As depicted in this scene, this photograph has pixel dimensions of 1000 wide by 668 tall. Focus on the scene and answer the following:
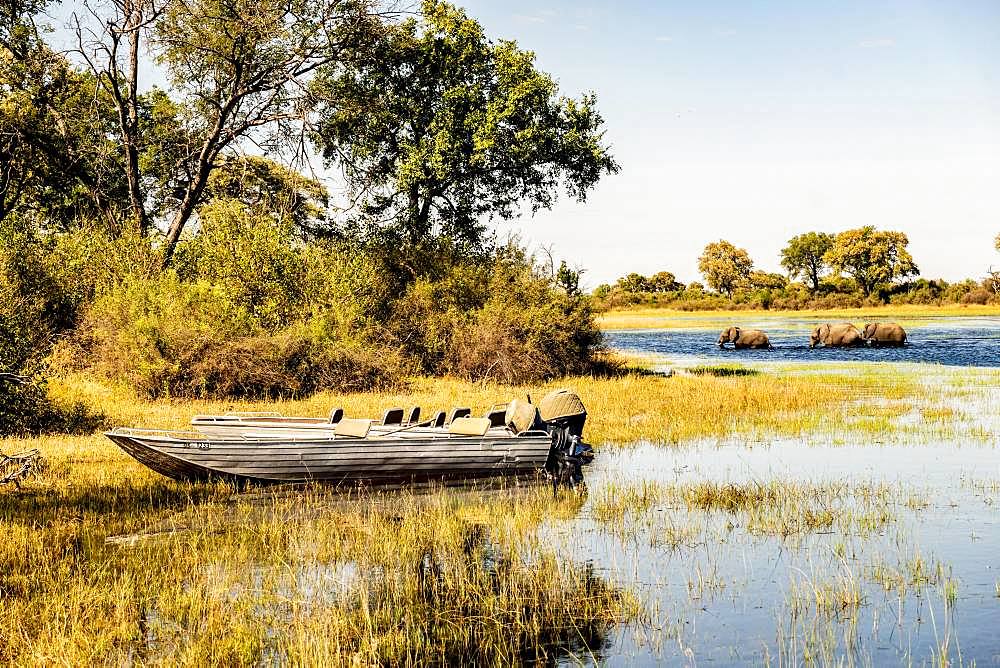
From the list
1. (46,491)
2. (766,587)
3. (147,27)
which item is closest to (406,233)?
(147,27)

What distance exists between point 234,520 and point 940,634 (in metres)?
8.77

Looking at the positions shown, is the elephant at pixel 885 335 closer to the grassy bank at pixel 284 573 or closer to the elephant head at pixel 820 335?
the elephant head at pixel 820 335

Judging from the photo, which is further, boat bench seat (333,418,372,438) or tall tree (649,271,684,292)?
tall tree (649,271,684,292)

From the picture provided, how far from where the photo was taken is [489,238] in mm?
36188

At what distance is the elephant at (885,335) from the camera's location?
183ft

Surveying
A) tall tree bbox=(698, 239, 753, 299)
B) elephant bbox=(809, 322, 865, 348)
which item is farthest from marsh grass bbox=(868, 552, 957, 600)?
tall tree bbox=(698, 239, 753, 299)

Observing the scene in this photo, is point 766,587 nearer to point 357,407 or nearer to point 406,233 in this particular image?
point 357,407

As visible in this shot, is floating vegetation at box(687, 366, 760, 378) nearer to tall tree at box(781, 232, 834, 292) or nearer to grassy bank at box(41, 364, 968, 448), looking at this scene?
grassy bank at box(41, 364, 968, 448)

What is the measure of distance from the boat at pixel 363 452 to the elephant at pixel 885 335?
44729 mm

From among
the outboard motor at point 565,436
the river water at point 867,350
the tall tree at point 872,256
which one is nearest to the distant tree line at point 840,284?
the tall tree at point 872,256

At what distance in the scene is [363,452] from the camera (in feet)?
49.6

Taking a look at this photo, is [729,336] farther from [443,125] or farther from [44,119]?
[44,119]

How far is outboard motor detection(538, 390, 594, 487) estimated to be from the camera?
16672mm

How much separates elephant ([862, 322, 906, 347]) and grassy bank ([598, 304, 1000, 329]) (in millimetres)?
36144
